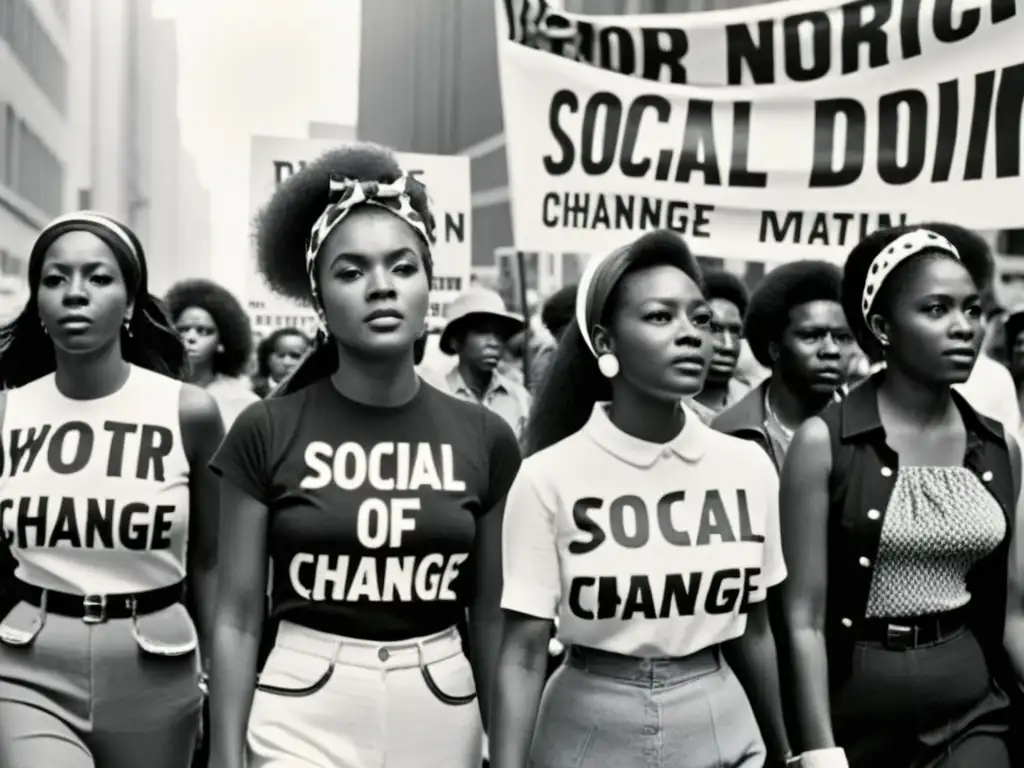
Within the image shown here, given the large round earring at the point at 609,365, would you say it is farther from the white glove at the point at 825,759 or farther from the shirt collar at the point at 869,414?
the white glove at the point at 825,759

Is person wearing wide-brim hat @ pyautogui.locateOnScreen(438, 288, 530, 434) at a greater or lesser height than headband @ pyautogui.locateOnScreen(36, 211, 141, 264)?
lesser

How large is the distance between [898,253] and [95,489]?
7.64 ft

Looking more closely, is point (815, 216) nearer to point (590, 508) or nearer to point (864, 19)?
point (864, 19)

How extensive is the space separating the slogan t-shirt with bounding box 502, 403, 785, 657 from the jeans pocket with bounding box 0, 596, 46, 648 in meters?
1.55

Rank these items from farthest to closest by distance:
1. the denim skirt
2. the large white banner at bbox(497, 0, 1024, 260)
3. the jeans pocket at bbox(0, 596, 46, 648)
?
the large white banner at bbox(497, 0, 1024, 260) < the jeans pocket at bbox(0, 596, 46, 648) < the denim skirt

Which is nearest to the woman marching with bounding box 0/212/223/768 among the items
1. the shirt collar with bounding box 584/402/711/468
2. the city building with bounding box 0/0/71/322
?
the shirt collar with bounding box 584/402/711/468

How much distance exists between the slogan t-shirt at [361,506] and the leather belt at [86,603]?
963 mm

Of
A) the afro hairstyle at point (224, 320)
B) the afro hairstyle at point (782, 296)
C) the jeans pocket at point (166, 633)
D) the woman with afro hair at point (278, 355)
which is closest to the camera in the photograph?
the jeans pocket at point (166, 633)

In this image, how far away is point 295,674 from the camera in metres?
3.37

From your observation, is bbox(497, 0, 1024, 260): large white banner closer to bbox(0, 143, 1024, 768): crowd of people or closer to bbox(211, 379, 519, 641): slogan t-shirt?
bbox(0, 143, 1024, 768): crowd of people

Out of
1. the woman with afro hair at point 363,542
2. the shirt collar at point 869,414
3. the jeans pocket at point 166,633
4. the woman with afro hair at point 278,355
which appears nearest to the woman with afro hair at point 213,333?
the woman with afro hair at point 278,355

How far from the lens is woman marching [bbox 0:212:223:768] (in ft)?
13.8

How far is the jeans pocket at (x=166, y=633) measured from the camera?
430 cm

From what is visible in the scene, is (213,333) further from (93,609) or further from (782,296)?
(93,609)
